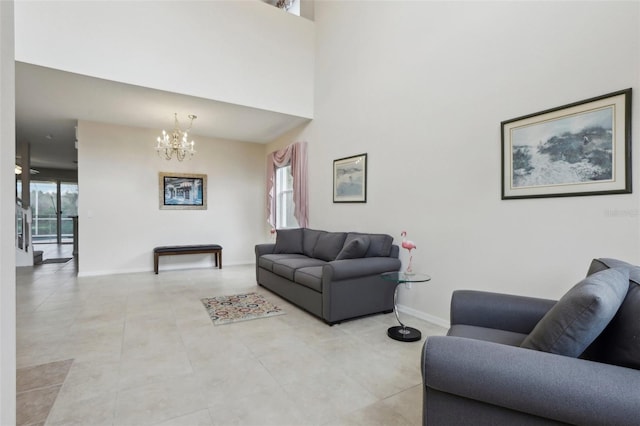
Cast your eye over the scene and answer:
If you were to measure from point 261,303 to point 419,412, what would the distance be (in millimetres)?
2453

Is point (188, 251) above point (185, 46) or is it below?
below

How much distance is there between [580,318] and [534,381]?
11.2 inches

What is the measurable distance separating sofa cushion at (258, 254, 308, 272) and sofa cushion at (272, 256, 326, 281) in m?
0.12

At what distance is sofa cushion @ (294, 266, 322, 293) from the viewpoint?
3265 mm

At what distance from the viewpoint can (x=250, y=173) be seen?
697 centimetres

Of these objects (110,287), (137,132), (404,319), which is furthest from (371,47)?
(110,287)

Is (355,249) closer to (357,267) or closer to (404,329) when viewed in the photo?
(357,267)

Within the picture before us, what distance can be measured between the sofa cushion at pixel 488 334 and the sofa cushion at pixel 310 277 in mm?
1632

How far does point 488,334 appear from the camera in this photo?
1693 millimetres

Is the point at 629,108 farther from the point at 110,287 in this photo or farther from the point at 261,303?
the point at 110,287
